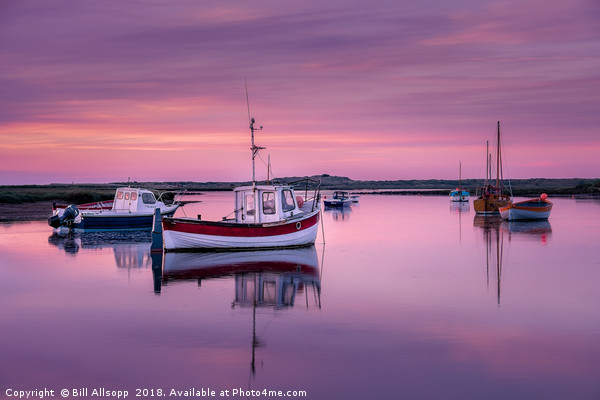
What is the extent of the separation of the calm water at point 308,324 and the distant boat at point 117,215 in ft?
43.3

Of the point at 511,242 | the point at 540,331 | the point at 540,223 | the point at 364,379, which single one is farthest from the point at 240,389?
the point at 540,223

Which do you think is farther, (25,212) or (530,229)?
(25,212)

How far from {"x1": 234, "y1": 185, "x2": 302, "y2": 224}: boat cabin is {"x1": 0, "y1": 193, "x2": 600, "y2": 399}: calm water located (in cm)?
196

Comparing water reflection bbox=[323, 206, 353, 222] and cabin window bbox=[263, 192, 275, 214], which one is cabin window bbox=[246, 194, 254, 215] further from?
water reflection bbox=[323, 206, 353, 222]

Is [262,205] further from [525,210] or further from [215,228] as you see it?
[525,210]

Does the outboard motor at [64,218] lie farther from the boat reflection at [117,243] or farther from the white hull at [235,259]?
the white hull at [235,259]

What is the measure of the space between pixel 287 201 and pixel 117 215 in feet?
55.6

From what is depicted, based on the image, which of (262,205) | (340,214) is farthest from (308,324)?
(340,214)

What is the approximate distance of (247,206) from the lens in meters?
30.0

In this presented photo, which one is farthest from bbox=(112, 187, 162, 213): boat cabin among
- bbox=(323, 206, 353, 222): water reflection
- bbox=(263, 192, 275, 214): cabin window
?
bbox=(323, 206, 353, 222): water reflection

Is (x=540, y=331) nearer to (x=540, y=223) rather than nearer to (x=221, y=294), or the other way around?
(x=221, y=294)

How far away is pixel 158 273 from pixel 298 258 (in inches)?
263

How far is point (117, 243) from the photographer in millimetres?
35219

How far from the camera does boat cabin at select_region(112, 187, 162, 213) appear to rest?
4447 cm
